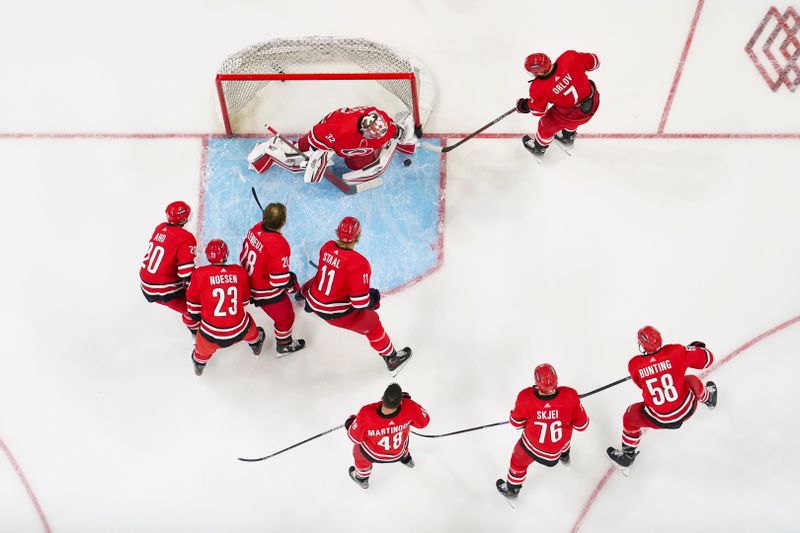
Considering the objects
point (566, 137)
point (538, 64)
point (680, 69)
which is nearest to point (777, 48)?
point (680, 69)

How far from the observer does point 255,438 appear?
5.27 m

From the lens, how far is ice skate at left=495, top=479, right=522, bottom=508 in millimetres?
5008

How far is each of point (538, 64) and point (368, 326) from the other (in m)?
1.78

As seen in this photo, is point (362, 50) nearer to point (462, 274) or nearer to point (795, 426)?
point (462, 274)

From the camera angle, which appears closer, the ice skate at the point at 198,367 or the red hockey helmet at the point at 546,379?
the red hockey helmet at the point at 546,379

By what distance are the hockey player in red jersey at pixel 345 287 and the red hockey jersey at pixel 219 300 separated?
0.39m

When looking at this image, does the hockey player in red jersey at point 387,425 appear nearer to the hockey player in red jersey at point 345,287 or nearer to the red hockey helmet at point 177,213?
the hockey player in red jersey at point 345,287

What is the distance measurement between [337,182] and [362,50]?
99cm

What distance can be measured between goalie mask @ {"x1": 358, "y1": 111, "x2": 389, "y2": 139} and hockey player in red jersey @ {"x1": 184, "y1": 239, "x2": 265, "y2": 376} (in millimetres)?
1056

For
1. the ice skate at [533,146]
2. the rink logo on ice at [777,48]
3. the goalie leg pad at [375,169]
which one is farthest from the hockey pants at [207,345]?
the rink logo on ice at [777,48]

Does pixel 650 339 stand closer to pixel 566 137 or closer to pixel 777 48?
pixel 566 137

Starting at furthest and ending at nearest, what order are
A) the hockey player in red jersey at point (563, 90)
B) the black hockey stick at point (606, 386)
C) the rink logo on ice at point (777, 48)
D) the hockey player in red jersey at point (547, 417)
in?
1. the rink logo on ice at point (777, 48)
2. the hockey player in red jersey at point (563, 90)
3. the black hockey stick at point (606, 386)
4. the hockey player in red jersey at point (547, 417)

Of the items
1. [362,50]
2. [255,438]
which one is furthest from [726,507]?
[362,50]

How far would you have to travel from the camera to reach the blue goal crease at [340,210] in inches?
221
